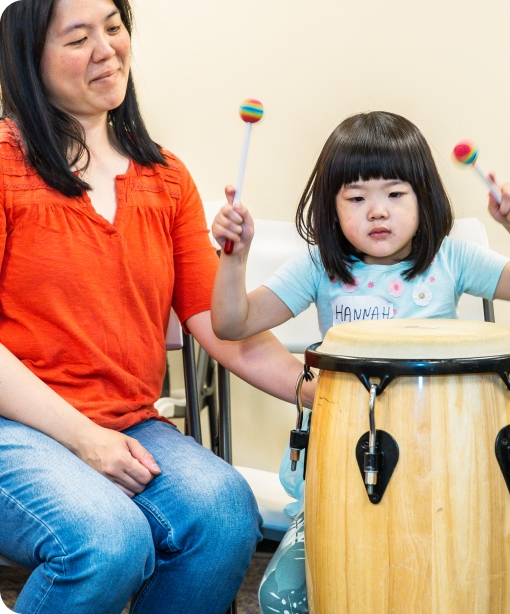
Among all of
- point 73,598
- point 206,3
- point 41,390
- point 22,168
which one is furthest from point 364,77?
point 73,598

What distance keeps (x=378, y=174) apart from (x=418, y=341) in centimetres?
41

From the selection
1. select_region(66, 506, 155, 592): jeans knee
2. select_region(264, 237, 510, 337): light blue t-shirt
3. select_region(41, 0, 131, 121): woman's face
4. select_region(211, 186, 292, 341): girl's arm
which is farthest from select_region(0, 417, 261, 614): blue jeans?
select_region(41, 0, 131, 121): woman's face

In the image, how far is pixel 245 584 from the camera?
1775mm

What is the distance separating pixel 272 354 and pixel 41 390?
385mm

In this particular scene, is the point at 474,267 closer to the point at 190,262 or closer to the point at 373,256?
the point at 373,256

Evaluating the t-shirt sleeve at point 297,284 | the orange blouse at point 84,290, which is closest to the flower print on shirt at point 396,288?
the t-shirt sleeve at point 297,284

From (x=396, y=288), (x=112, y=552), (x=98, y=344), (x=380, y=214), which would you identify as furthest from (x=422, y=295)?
(x=112, y=552)

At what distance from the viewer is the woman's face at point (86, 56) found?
1.20 meters

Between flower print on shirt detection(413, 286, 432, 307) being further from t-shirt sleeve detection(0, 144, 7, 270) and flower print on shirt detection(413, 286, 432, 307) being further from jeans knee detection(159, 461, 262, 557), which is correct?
t-shirt sleeve detection(0, 144, 7, 270)

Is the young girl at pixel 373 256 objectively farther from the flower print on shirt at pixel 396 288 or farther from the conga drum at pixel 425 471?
the conga drum at pixel 425 471

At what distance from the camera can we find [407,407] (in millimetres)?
897

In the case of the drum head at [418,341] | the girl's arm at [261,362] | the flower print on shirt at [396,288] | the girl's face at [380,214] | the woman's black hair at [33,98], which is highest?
the woman's black hair at [33,98]

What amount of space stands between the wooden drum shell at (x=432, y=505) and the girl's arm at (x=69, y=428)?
315mm

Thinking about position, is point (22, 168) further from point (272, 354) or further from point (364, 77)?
point (364, 77)
